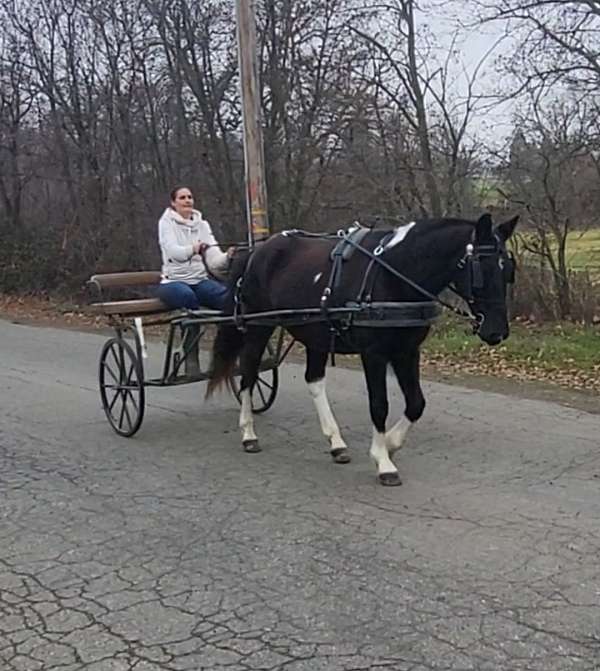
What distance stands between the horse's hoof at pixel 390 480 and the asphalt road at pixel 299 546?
0.07 metres

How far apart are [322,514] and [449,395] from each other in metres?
3.73

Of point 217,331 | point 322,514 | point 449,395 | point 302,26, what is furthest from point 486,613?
point 302,26

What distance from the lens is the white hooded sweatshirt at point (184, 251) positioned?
7.99 metres

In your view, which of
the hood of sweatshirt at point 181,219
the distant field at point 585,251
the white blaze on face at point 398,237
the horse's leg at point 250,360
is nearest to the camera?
the white blaze on face at point 398,237

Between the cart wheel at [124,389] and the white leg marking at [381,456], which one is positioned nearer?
the white leg marking at [381,456]

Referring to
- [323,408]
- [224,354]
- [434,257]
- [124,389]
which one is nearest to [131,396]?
[124,389]

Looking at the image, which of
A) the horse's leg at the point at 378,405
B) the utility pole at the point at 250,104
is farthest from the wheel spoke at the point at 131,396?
the utility pole at the point at 250,104

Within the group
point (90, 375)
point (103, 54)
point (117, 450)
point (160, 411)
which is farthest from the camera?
point (103, 54)

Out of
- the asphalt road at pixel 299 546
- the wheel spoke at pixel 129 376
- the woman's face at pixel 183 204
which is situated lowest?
the asphalt road at pixel 299 546

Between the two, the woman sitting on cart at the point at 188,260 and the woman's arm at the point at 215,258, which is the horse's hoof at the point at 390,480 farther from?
the woman's arm at the point at 215,258

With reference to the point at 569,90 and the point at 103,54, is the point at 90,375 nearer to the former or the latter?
the point at 569,90

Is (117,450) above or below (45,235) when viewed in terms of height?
below

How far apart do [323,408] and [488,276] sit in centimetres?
174

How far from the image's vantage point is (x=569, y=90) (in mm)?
12477
